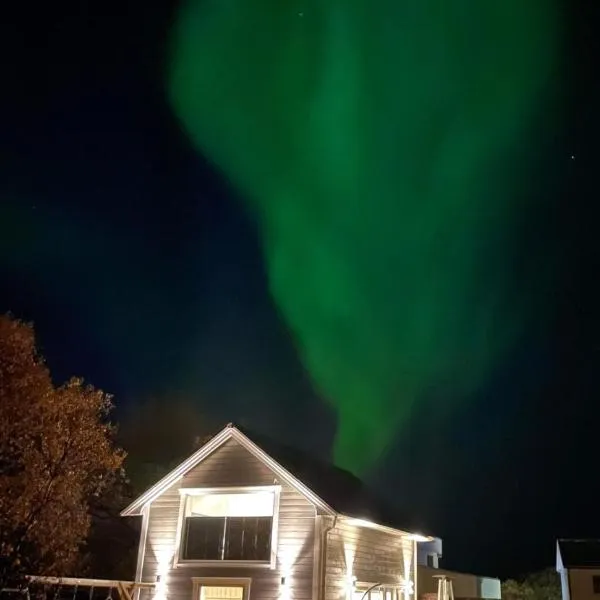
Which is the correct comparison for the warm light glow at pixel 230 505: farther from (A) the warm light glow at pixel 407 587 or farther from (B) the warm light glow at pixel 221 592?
(A) the warm light glow at pixel 407 587

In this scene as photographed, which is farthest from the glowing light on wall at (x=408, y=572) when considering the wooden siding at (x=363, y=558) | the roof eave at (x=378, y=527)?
the roof eave at (x=378, y=527)

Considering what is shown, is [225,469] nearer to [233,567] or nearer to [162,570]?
[233,567]

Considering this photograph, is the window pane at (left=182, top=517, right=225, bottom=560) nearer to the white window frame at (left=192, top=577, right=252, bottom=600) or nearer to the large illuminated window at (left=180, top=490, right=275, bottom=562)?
the large illuminated window at (left=180, top=490, right=275, bottom=562)

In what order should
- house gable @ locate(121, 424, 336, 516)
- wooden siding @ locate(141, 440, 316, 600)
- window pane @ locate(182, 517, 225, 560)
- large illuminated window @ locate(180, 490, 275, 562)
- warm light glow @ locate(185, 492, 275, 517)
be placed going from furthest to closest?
1. warm light glow @ locate(185, 492, 275, 517)
2. house gable @ locate(121, 424, 336, 516)
3. window pane @ locate(182, 517, 225, 560)
4. large illuminated window @ locate(180, 490, 275, 562)
5. wooden siding @ locate(141, 440, 316, 600)

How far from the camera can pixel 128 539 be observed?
34.3m

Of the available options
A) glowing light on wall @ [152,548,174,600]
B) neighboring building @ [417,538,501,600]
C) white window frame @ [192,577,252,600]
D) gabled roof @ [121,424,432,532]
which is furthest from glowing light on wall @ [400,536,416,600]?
glowing light on wall @ [152,548,174,600]

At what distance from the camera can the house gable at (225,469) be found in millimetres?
21531

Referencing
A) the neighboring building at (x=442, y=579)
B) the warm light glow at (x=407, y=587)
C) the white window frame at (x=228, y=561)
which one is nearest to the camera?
the white window frame at (x=228, y=561)

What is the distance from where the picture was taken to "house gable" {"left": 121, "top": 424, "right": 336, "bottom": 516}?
21531 mm

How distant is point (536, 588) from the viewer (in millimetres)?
45062

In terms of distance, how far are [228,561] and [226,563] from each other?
0.27ft

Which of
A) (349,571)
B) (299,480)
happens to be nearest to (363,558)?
(349,571)

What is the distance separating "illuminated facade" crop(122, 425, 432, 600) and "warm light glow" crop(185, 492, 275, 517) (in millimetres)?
31

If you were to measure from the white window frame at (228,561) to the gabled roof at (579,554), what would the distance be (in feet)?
82.1
